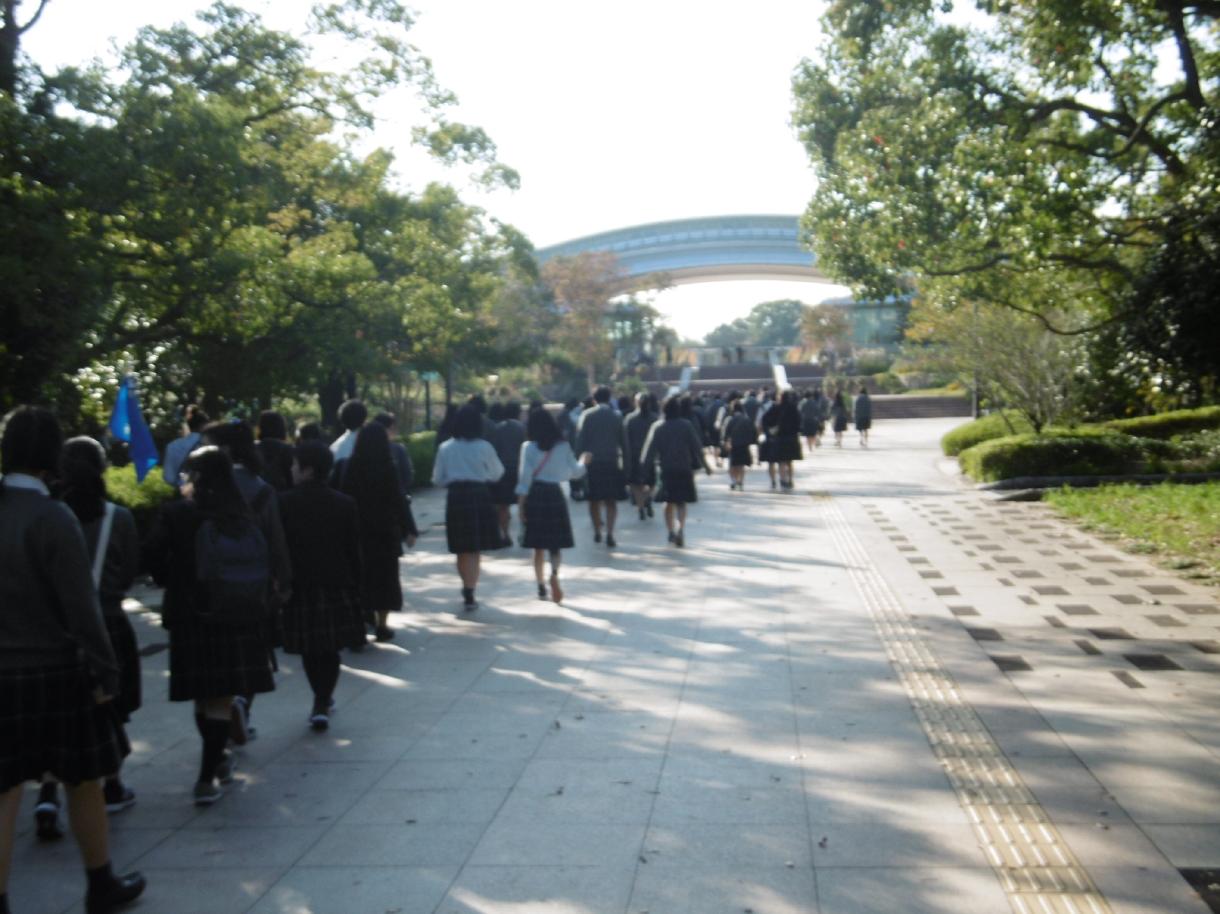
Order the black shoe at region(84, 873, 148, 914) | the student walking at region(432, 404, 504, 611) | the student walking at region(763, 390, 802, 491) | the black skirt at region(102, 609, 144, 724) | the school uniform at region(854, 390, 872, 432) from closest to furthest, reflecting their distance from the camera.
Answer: the black shoe at region(84, 873, 148, 914)
the black skirt at region(102, 609, 144, 724)
the student walking at region(432, 404, 504, 611)
the student walking at region(763, 390, 802, 491)
the school uniform at region(854, 390, 872, 432)

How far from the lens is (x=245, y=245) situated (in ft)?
46.4

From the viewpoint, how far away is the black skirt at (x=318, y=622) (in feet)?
21.5

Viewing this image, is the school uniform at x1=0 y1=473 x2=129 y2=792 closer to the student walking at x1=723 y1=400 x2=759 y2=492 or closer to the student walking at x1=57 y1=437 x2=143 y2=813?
the student walking at x1=57 y1=437 x2=143 y2=813

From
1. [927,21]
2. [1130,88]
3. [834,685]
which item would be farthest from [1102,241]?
[834,685]

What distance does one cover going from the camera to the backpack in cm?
544

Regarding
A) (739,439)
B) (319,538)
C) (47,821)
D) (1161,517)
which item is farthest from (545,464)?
(739,439)

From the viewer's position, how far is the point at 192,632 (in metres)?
5.55

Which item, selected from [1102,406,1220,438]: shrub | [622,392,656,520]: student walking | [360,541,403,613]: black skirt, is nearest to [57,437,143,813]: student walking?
[360,541,403,613]: black skirt

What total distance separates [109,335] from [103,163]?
2.32m

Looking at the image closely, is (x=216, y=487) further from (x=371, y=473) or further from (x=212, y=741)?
(x=371, y=473)

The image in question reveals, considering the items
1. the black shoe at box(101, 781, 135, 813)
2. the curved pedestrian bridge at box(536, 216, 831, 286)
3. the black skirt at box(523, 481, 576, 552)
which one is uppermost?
the curved pedestrian bridge at box(536, 216, 831, 286)

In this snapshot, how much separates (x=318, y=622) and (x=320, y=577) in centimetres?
23

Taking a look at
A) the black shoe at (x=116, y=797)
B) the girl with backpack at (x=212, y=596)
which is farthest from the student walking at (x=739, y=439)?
the black shoe at (x=116, y=797)

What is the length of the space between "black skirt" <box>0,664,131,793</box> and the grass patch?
9101 millimetres
